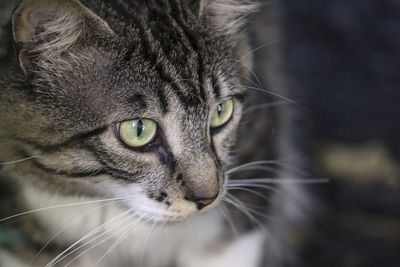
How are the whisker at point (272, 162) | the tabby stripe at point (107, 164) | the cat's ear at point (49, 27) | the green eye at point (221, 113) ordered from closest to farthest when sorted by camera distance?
the cat's ear at point (49, 27) → the tabby stripe at point (107, 164) → the green eye at point (221, 113) → the whisker at point (272, 162)

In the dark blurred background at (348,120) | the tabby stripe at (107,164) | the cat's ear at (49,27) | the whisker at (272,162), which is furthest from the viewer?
the dark blurred background at (348,120)

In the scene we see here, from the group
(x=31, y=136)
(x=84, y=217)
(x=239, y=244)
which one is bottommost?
(x=239, y=244)

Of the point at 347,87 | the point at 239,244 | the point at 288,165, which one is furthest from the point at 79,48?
the point at 347,87

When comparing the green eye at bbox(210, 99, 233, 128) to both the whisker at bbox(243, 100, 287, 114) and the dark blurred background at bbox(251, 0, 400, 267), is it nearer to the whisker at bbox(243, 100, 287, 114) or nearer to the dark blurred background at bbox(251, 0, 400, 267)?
the whisker at bbox(243, 100, 287, 114)

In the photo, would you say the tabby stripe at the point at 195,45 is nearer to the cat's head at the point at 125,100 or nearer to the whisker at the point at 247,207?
the cat's head at the point at 125,100

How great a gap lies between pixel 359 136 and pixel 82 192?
2.56 ft

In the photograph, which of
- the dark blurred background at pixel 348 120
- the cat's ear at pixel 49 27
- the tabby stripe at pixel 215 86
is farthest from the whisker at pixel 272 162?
the cat's ear at pixel 49 27

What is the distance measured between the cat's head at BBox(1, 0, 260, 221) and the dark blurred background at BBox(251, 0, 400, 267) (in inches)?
18.9

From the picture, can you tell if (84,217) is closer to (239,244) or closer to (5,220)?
(5,220)

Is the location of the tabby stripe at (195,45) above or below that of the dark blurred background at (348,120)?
above

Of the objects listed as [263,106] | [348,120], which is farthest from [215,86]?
[348,120]

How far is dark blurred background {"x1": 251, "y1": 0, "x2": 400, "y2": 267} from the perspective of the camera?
51.6 inches

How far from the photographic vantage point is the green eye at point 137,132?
760mm

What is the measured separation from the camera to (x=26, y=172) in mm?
830
